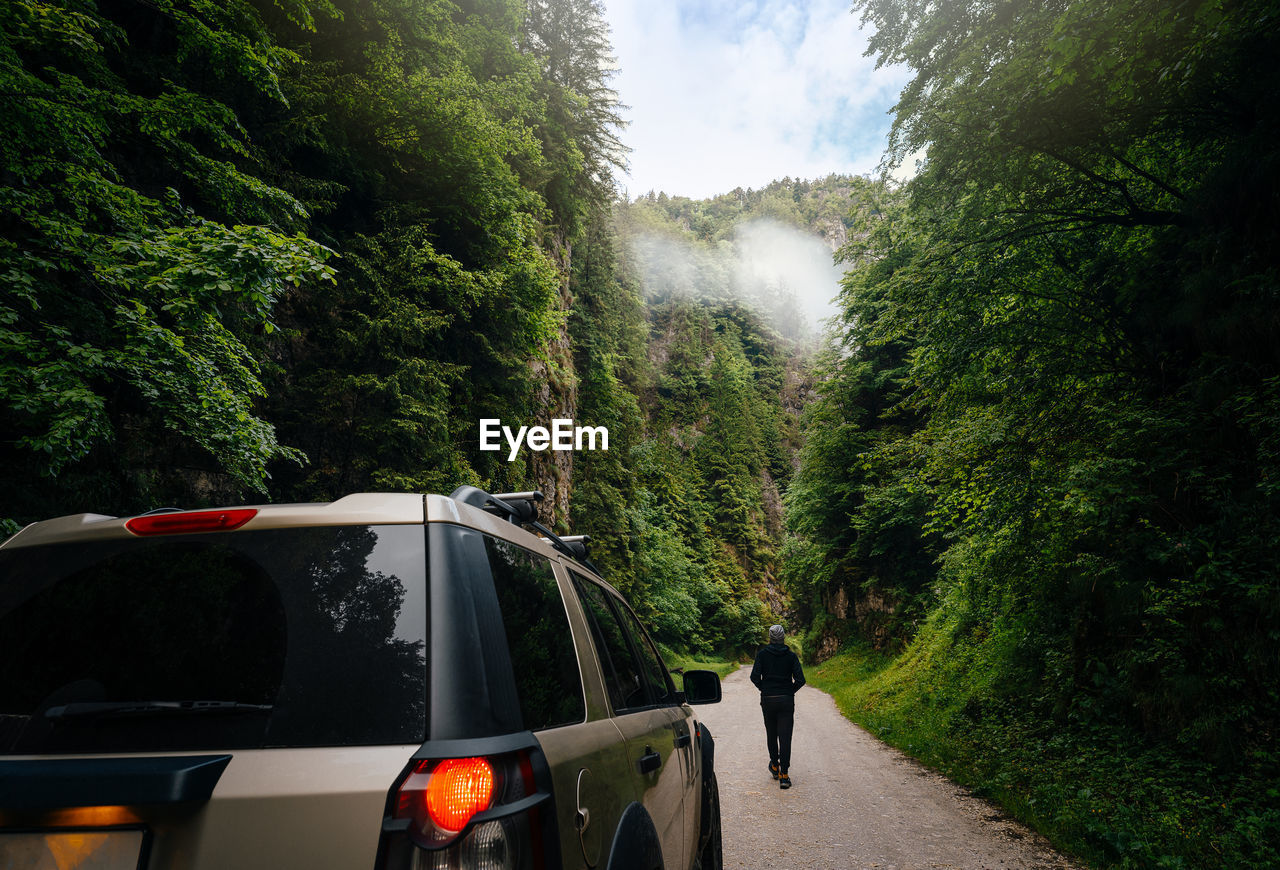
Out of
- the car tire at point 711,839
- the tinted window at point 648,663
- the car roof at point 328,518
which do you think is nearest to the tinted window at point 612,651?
the tinted window at point 648,663

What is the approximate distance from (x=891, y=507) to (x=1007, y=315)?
13.4 meters

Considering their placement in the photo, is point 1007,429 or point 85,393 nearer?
point 85,393

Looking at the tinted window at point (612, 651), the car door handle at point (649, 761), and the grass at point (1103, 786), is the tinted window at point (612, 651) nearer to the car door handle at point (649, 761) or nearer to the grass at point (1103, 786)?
the car door handle at point (649, 761)

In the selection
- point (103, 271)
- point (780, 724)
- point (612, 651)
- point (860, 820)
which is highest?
point (103, 271)

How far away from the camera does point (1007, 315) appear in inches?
329

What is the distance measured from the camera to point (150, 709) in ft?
4.21

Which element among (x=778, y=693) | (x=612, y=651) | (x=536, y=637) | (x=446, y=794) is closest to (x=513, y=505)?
(x=612, y=651)

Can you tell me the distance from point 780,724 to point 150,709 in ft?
25.1

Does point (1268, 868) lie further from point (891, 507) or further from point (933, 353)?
point (891, 507)

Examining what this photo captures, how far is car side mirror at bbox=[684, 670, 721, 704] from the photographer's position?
13.3ft

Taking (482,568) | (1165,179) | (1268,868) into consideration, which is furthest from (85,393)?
(1165,179)

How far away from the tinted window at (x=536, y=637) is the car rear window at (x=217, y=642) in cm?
26

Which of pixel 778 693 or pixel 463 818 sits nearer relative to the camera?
pixel 463 818

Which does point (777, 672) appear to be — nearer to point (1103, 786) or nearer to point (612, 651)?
point (1103, 786)
